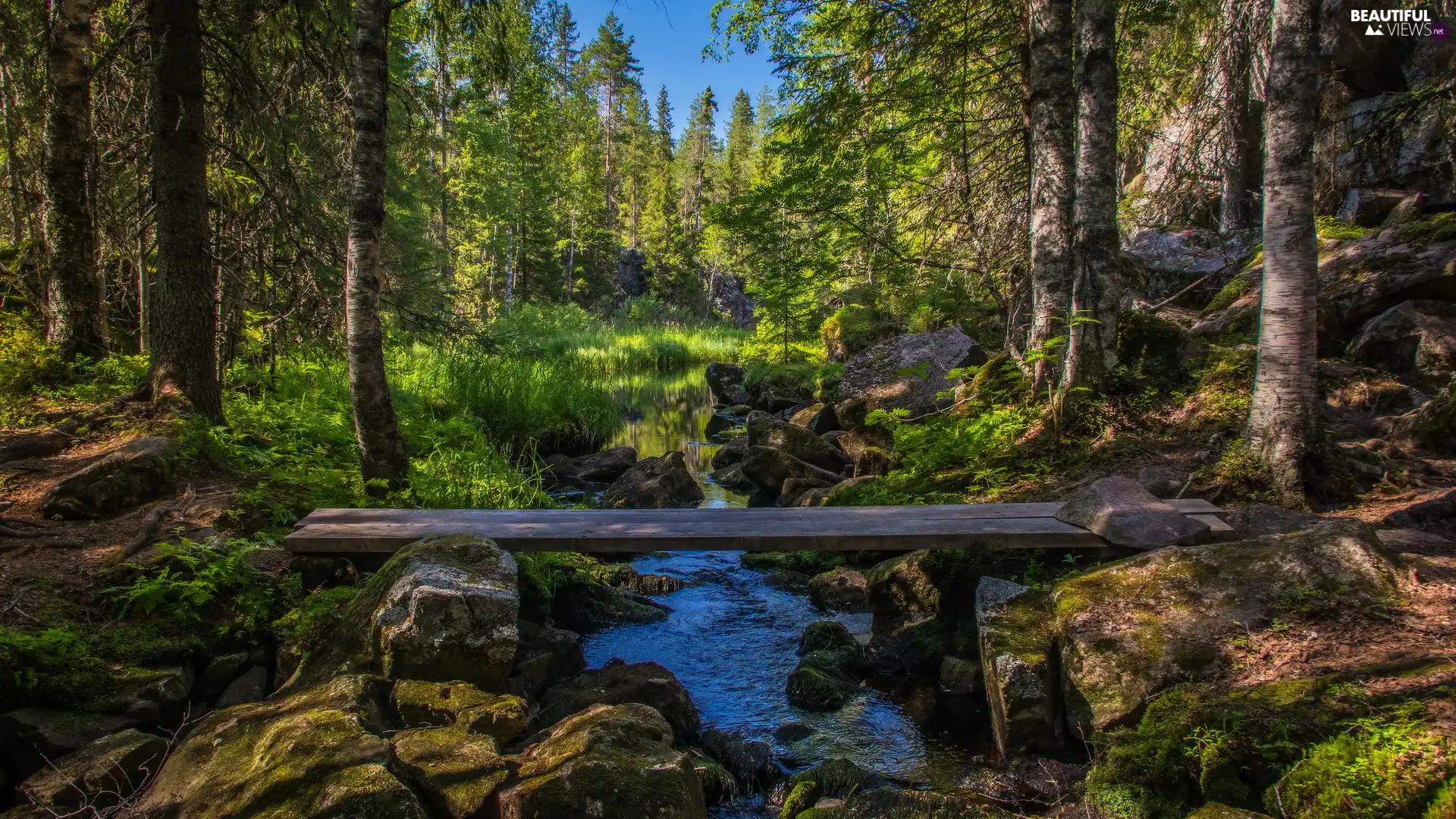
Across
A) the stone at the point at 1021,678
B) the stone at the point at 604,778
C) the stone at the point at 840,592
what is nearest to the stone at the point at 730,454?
the stone at the point at 840,592

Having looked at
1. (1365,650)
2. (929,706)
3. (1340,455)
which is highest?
(1340,455)

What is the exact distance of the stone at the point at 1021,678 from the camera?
144 inches

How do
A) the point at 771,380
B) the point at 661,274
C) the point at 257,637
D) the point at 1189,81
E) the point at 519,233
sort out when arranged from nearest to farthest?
1. the point at 257,637
2. the point at 1189,81
3. the point at 771,380
4. the point at 519,233
5. the point at 661,274

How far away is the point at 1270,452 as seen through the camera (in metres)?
4.81

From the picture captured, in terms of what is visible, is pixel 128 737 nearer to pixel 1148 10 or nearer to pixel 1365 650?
pixel 1365 650

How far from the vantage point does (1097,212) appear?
648 cm

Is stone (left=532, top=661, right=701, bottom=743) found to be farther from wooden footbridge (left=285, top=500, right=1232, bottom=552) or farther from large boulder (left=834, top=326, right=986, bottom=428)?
large boulder (left=834, top=326, right=986, bottom=428)

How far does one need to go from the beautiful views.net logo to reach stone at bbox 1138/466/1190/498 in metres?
8.15

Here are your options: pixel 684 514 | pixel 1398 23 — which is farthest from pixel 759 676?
pixel 1398 23

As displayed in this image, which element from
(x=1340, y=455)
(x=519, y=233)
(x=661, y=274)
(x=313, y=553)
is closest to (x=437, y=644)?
(x=313, y=553)

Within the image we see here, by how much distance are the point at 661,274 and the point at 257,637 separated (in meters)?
45.5

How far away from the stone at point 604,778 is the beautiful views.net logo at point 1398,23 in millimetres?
12321

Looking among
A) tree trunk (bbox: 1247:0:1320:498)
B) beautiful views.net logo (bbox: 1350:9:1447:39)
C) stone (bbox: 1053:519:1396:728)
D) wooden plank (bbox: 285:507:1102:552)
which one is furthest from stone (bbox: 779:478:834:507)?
beautiful views.net logo (bbox: 1350:9:1447:39)

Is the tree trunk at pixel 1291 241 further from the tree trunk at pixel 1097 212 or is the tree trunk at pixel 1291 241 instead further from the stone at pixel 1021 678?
the stone at pixel 1021 678
